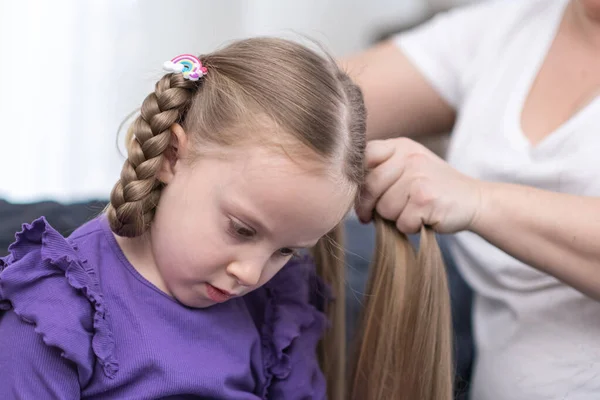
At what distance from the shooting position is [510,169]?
96 cm

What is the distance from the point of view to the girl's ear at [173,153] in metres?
0.70

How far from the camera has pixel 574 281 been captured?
84 cm

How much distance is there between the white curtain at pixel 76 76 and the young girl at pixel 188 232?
91cm

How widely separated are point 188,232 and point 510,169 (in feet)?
1.55

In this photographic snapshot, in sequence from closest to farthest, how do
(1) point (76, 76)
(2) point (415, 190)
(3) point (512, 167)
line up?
(2) point (415, 190), (3) point (512, 167), (1) point (76, 76)

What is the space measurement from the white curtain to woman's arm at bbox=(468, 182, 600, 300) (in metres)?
0.87

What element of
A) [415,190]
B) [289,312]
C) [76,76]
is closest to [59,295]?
[289,312]

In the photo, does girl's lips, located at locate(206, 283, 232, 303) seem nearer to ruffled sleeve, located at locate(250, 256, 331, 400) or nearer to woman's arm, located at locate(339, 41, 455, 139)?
ruffled sleeve, located at locate(250, 256, 331, 400)

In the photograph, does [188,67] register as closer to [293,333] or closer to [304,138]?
[304,138]

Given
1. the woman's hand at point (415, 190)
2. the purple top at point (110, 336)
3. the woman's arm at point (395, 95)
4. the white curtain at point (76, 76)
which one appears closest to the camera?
the purple top at point (110, 336)

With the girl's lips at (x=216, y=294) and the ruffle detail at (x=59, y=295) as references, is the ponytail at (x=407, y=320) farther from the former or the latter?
the ruffle detail at (x=59, y=295)

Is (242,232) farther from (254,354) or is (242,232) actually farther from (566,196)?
(566,196)

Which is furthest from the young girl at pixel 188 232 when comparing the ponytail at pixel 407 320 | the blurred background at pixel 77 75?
the blurred background at pixel 77 75

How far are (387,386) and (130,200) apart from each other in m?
0.38
